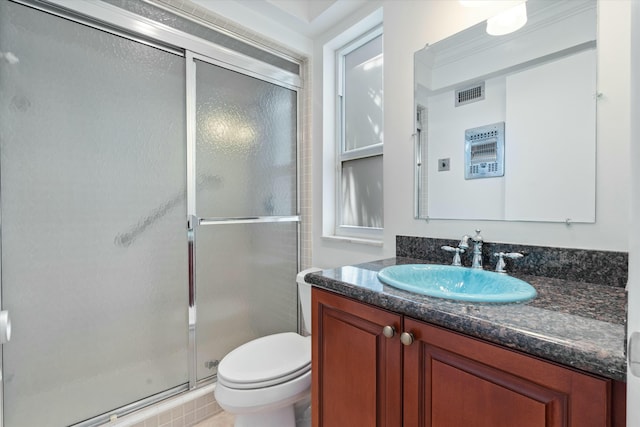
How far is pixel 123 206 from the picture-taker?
4.82 ft

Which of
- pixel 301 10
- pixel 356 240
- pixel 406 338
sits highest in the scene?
pixel 301 10

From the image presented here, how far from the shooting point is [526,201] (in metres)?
1.15

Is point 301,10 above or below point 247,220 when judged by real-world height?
above

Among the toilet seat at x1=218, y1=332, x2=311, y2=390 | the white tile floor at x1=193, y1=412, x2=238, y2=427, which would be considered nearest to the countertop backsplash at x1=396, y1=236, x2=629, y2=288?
the toilet seat at x1=218, y1=332, x2=311, y2=390

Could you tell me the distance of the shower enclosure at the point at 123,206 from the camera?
1239mm

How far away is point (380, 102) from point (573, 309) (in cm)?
153

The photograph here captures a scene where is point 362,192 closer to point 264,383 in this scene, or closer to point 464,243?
point 464,243

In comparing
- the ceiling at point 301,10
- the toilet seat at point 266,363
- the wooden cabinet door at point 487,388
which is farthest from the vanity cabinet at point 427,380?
the ceiling at point 301,10

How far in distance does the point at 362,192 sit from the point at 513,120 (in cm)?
100

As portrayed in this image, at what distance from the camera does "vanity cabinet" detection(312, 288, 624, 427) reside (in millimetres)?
573

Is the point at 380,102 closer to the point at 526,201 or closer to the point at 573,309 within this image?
the point at 526,201

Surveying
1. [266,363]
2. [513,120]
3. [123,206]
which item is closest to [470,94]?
[513,120]

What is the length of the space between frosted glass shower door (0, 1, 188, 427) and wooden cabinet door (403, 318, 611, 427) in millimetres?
1348

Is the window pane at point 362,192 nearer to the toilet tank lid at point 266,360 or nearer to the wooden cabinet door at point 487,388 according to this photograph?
the toilet tank lid at point 266,360
